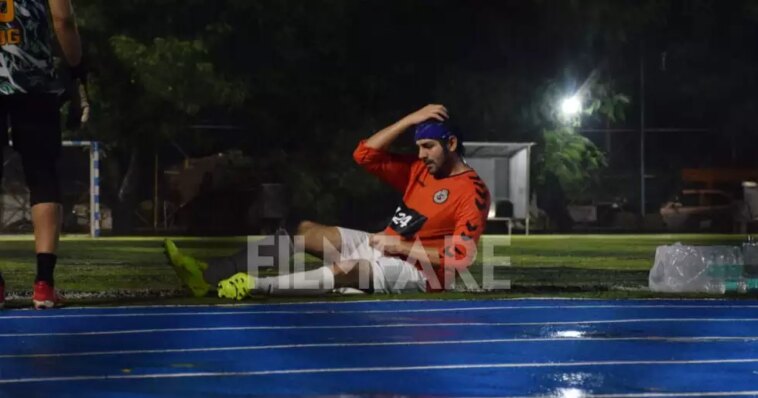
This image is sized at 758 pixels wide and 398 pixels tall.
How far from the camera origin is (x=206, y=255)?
18.9 metres

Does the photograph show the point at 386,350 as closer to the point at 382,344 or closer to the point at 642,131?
the point at 382,344

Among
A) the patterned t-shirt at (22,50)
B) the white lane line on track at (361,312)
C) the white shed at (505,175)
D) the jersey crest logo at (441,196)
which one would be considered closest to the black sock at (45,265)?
the white lane line on track at (361,312)

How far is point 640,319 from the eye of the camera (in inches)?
356

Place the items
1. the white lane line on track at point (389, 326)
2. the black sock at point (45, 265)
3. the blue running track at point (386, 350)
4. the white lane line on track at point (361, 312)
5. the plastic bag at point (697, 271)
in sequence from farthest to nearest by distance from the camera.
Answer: the plastic bag at point (697, 271)
the black sock at point (45, 265)
the white lane line on track at point (361, 312)
the white lane line on track at point (389, 326)
the blue running track at point (386, 350)

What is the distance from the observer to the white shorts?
10500mm

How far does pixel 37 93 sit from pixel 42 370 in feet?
9.82

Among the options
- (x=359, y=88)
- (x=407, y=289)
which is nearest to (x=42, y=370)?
(x=407, y=289)

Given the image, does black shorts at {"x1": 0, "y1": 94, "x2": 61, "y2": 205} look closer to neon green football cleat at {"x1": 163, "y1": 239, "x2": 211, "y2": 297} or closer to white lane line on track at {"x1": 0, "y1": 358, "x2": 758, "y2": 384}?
neon green football cleat at {"x1": 163, "y1": 239, "x2": 211, "y2": 297}

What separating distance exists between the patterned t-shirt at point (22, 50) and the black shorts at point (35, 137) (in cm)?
9

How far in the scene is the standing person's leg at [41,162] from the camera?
29.7 feet

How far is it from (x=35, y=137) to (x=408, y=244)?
2758mm

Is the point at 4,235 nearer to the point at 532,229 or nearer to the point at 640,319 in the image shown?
the point at 532,229

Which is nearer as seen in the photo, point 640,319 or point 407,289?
point 640,319

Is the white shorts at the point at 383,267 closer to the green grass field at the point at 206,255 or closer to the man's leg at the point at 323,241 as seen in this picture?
the man's leg at the point at 323,241
